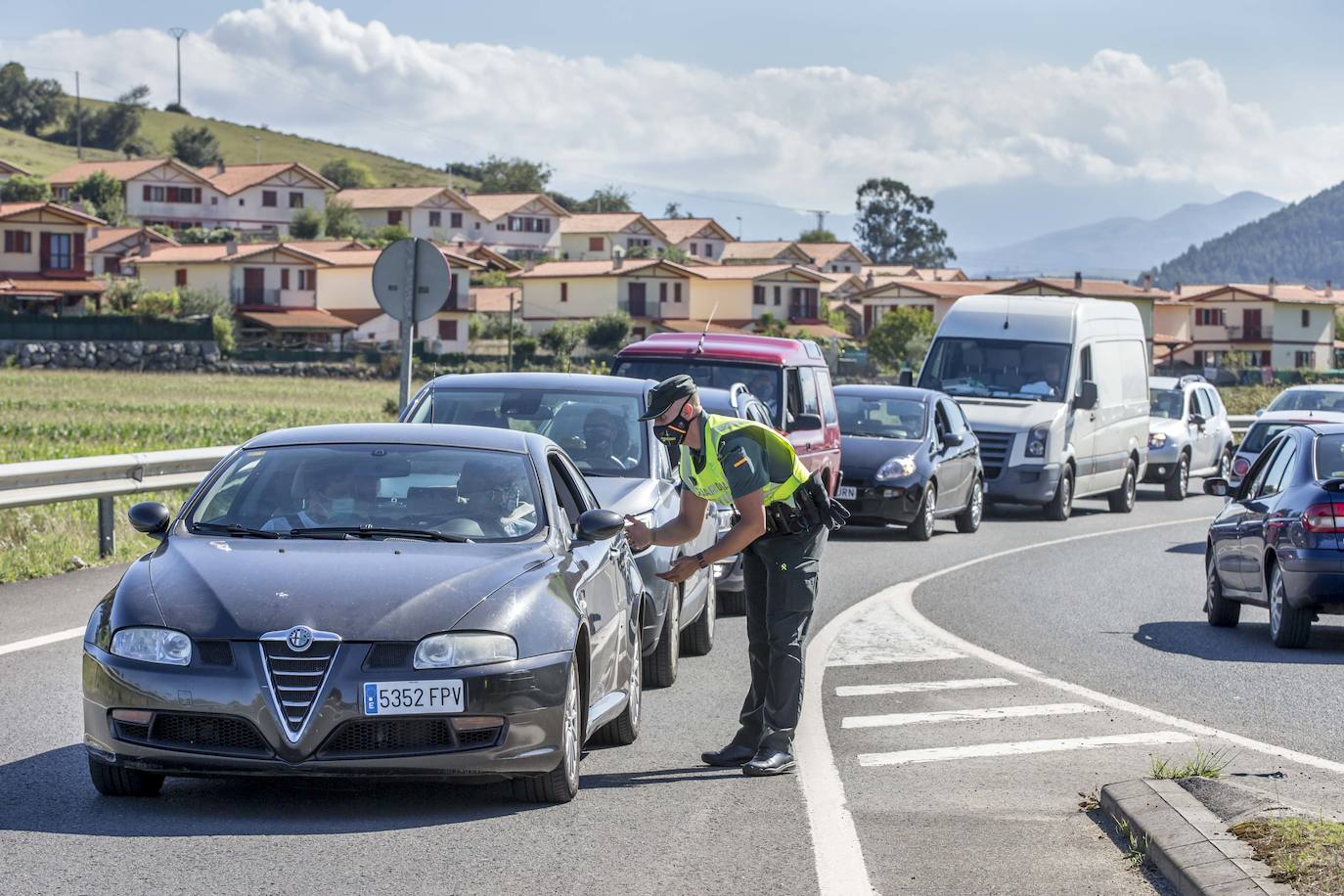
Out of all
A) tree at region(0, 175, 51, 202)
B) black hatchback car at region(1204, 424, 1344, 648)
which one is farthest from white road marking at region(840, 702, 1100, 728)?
tree at region(0, 175, 51, 202)

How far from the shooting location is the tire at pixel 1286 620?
12.8 metres

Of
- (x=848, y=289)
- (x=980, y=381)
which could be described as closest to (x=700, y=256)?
(x=848, y=289)

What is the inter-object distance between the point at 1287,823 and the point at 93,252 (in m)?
123

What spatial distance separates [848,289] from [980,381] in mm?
119363

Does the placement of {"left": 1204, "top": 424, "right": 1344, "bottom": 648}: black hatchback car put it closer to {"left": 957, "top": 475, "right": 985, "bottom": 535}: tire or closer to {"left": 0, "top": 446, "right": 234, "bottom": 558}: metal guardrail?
{"left": 0, "top": 446, "right": 234, "bottom": 558}: metal guardrail

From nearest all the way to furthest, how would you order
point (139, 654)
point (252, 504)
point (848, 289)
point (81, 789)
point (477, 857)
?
point (477, 857) → point (139, 654) → point (81, 789) → point (252, 504) → point (848, 289)

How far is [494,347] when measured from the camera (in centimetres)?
10619

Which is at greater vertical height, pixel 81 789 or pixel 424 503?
pixel 424 503

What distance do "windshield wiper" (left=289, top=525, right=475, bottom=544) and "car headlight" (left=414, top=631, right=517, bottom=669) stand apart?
82cm

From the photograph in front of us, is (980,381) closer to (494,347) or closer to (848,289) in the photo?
(494,347)

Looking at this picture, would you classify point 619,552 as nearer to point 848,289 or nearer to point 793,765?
point 793,765

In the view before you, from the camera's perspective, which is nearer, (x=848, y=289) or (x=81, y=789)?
(x=81, y=789)

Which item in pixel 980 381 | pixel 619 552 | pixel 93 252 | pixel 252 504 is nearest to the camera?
pixel 252 504

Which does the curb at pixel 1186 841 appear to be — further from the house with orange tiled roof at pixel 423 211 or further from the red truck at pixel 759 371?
the house with orange tiled roof at pixel 423 211
